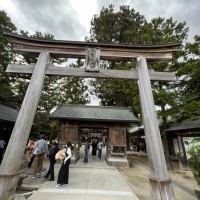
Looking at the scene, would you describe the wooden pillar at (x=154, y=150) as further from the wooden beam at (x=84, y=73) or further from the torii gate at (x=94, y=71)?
the wooden beam at (x=84, y=73)

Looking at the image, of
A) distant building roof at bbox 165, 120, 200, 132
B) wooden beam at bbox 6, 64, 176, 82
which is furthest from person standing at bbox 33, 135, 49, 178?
distant building roof at bbox 165, 120, 200, 132

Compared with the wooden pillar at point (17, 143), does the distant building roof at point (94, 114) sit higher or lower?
higher

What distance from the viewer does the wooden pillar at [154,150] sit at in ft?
13.1

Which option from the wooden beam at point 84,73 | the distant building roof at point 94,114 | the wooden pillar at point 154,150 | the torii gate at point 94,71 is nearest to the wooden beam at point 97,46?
the torii gate at point 94,71

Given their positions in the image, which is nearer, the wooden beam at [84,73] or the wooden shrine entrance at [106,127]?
the wooden beam at [84,73]

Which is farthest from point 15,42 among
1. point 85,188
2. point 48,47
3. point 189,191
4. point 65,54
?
point 189,191

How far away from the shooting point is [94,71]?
5527mm

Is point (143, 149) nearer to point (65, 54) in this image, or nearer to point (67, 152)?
point (67, 152)

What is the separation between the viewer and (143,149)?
84.3 ft

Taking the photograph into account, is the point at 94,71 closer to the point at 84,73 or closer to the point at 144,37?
the point at 84,73

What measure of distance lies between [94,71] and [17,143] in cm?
340

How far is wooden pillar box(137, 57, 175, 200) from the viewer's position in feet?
13.1

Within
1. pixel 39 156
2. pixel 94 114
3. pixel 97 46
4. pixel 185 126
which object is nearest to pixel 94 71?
pixel 97 46

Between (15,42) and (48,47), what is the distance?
123cm
